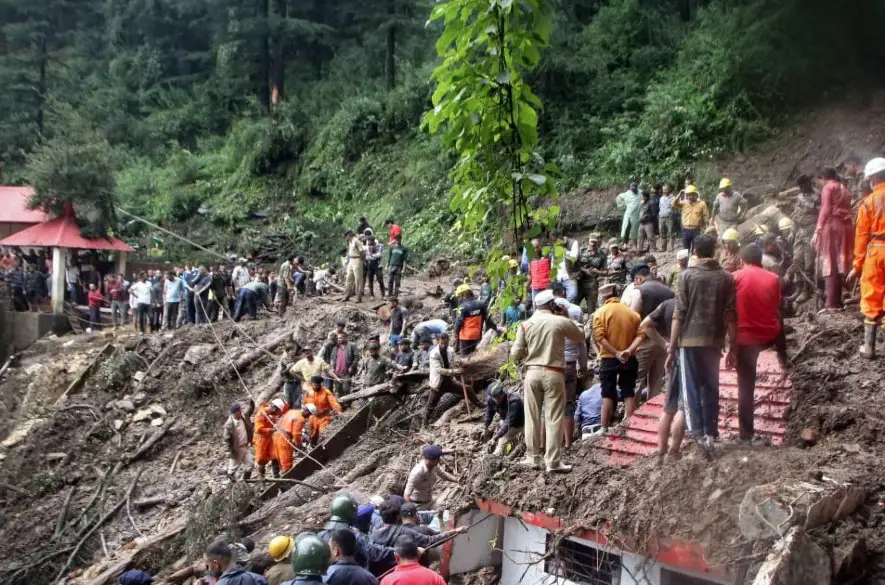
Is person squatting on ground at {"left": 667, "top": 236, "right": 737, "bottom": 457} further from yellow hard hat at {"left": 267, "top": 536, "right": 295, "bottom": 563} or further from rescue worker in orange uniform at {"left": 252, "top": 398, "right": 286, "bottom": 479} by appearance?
rescue worker in orange uniform at {"left": 252, "top": 398, "right": 286, "bottom": 479}

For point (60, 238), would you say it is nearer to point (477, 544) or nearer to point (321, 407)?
point (321, 407)

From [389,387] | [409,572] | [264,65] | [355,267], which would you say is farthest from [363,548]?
[264,65]

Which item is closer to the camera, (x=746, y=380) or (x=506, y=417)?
(x=746, y=380)

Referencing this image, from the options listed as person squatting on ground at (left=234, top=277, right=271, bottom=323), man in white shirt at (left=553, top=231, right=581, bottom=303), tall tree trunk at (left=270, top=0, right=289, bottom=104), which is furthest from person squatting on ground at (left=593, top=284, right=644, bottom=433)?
tall tree trunk at (left=270, top=0, right=289, bottom=104)

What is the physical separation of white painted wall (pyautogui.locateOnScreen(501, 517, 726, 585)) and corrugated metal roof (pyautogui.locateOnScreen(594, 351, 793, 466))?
0.99 metres

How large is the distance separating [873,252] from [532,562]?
4044 mm

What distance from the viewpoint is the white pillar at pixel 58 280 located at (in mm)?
24312

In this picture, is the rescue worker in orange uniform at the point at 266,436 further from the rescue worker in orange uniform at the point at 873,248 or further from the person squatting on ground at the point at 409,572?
the rescue worker in orange uniform at the point at 873,248

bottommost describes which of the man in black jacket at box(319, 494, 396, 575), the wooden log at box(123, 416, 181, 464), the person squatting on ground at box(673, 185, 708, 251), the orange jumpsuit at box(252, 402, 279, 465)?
the wooden log at box(123, 416, 181, 464)

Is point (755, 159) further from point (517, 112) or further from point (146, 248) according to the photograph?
point (146, 248)

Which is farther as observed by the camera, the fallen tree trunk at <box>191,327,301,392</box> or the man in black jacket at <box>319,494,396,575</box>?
the fallen tree trunk at <box>191,327,301,392</box>

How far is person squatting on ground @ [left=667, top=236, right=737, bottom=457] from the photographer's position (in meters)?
6.27

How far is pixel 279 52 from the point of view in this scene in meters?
41.1

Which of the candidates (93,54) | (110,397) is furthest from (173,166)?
(110,397)
